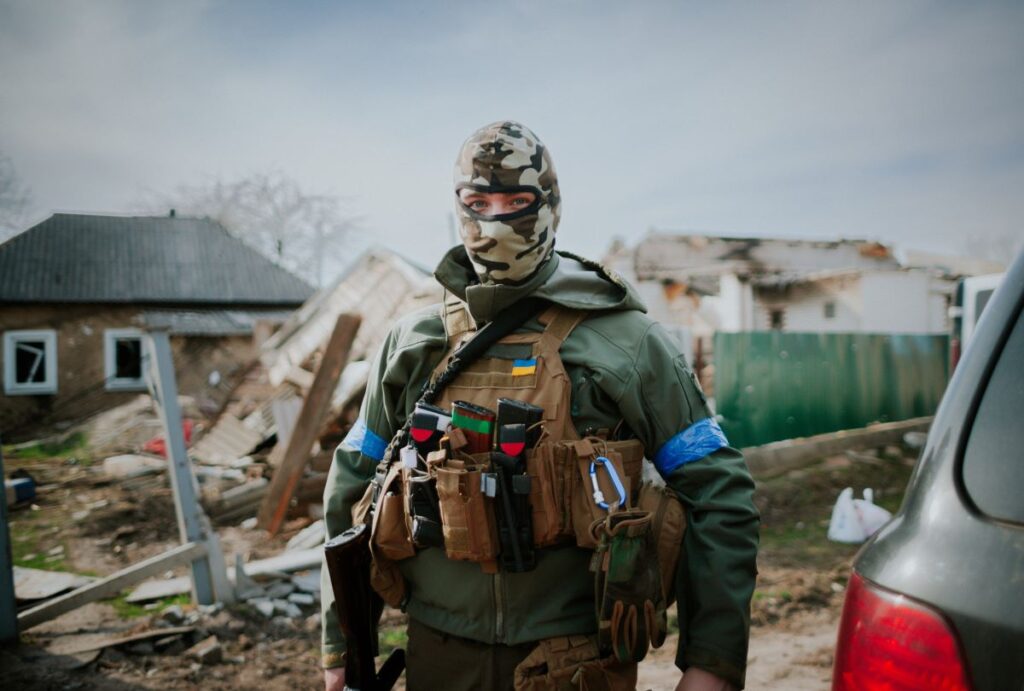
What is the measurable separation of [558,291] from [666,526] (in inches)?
26.7

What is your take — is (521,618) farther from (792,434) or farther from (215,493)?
(792,434)

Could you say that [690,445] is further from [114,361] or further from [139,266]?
[139,266]

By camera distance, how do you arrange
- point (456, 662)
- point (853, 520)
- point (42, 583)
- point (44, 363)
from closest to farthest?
point (456, 662) → point (42, 583) → point (853, 520) → point (44, 363)

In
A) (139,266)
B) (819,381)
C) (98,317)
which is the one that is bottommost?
(819,381)

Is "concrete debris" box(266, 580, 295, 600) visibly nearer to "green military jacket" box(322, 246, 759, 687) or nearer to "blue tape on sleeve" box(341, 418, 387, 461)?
"green military jacket" box(322, 246, 759, 687)

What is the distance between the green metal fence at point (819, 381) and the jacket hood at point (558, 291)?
6809mm

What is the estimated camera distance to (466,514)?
Result: 4.94 feet

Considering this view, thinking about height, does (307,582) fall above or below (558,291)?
below

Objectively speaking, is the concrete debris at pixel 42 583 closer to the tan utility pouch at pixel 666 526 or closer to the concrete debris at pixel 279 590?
the concrete debris at pixel 279 590

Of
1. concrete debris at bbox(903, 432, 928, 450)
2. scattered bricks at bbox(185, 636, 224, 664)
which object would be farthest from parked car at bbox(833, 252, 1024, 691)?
concrete debris at bbox(903, 432, 928, 450)

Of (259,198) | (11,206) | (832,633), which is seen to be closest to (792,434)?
(832,633)

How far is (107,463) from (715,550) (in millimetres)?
9731

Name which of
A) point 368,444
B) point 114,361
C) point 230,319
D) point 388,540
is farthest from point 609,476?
point 114,361

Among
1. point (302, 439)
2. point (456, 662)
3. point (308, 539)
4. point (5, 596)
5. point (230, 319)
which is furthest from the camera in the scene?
point (230, 319)
